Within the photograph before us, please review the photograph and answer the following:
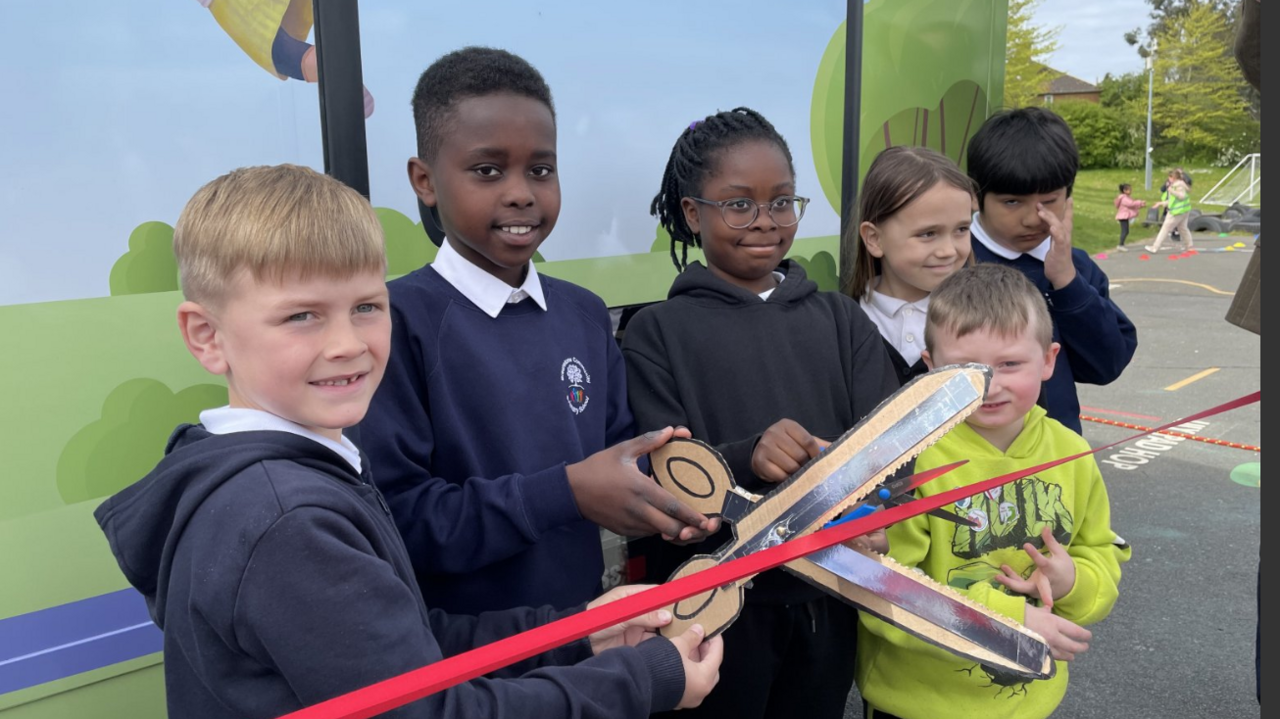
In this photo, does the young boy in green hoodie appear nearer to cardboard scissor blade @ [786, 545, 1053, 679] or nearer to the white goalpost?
cardboard scissor blade @ [786, 545, 1053, 679]

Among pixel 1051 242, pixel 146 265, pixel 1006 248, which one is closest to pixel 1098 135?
pixel 1006 248

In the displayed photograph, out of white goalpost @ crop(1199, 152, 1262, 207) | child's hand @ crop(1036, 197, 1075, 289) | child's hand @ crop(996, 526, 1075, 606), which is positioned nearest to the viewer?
child's hand @ crop(996, 526, 1075, 606)

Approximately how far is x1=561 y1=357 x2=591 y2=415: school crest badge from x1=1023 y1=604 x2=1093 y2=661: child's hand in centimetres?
96

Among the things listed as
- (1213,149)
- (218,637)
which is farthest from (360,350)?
(1213,149)

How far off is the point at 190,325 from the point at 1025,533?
1.61 metres

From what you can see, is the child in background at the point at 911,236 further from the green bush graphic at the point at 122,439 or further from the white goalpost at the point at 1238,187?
the white goalpost at the point at 1238,187

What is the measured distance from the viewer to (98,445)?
159cm

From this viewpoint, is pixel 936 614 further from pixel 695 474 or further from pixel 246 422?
pixel 246 422

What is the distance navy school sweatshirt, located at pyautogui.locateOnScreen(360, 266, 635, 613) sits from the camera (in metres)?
1.56

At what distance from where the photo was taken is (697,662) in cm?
136

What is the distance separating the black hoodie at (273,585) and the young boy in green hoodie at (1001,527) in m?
0.96

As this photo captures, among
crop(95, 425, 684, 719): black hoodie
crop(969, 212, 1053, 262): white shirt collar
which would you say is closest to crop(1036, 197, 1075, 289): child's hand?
crop(969, 212, 1053, 262): white shirt collar

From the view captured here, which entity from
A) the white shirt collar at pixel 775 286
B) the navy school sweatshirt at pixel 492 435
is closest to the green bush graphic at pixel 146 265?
the navy school sweatshirt at pixel 492 435

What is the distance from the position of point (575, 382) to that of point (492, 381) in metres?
0.20
